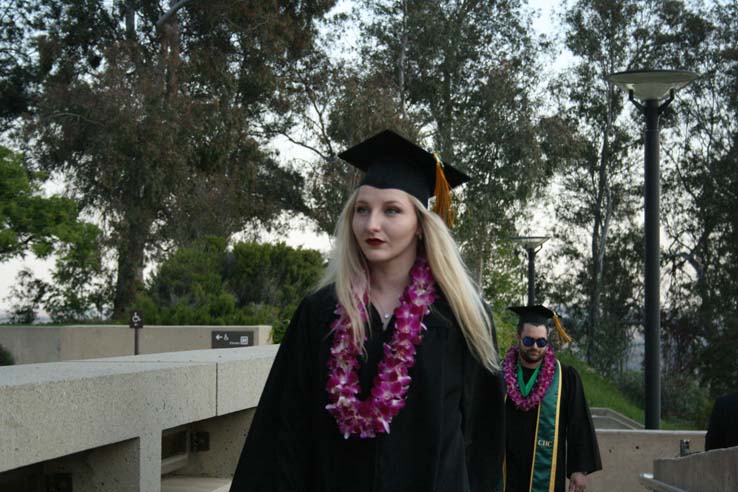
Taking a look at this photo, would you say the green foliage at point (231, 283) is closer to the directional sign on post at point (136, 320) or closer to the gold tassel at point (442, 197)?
the directional sign on post at point (136, 320)

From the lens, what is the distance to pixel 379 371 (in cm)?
358

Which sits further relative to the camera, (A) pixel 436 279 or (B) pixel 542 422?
(B) pixel 542 422

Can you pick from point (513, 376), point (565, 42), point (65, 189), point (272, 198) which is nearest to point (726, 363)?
point (565, 42)

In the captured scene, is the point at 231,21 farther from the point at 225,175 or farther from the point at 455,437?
the point at 455,437

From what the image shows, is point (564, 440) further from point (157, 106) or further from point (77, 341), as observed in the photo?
point (157, 106)

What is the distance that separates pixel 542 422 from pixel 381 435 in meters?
4.78

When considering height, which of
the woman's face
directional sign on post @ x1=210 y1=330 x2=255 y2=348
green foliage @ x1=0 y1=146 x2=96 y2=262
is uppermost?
green foliage @ x1=0 y1=146 x2=96 y2=262

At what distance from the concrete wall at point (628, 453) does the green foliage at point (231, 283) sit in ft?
34.0

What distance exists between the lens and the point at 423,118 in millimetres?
38250

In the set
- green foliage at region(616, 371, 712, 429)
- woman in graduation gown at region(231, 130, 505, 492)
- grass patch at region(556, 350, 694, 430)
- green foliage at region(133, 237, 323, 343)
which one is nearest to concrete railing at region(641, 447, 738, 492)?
woman in graduation gown at region(231, 130, 505, 492)

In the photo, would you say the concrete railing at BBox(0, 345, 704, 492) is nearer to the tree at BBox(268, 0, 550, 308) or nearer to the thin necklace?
the thin necklace

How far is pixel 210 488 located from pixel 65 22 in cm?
2951

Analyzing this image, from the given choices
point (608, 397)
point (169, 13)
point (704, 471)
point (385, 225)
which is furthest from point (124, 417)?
point (169, 13)

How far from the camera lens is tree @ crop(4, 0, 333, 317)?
28.8 m
